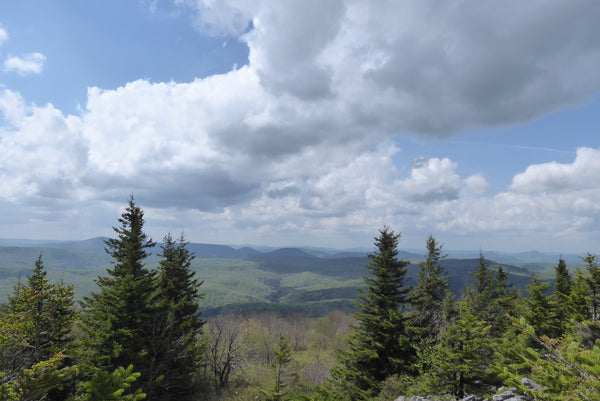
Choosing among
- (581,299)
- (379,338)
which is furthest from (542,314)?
(379,338)

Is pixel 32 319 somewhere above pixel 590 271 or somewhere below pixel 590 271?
below

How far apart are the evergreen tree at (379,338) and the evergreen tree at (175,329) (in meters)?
13.0

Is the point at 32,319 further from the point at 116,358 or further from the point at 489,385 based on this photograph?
the point at 489,385

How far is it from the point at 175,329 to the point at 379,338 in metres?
17.4

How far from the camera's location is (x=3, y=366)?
11.5m

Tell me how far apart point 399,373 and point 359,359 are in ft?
9.72

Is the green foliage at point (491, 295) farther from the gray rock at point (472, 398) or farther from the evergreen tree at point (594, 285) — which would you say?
the gray rock at point (472, 398)

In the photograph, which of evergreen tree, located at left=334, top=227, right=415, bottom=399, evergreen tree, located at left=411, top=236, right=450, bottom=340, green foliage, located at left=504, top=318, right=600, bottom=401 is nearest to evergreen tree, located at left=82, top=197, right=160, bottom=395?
evergreen tree, located at left=334, top=227, right=415, bottom=399

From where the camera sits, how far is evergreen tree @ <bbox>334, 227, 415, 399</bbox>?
21.0 m

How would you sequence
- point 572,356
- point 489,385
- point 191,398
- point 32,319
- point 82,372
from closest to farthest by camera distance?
point 572,356 < point 32,319 < point 489,385 < point 82,372 < point 191,398

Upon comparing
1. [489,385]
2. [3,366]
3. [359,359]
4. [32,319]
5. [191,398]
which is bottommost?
[191,398]

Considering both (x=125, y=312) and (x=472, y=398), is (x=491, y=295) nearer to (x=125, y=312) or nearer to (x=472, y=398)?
(x=472, y=398)

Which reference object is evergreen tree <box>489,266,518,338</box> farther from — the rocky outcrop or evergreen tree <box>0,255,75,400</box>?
evergreen tree <box>0,255,75,400</box>

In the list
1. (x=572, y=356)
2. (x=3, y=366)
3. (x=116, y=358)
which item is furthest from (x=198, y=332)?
(x=572, y=356)
